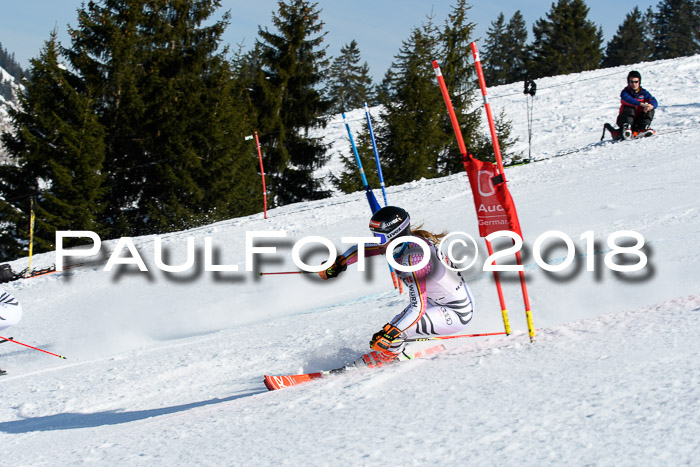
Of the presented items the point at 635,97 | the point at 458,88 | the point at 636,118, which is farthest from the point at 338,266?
the point at 458,88

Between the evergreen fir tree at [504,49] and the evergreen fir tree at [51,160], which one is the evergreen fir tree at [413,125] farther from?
the evergreen fir tree at [504,49]

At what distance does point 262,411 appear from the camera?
13.6 feet

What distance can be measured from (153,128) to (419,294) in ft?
75.6

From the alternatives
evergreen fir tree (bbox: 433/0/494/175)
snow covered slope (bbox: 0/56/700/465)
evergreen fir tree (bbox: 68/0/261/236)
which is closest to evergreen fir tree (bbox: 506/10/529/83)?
evergreen fir tree (bbox: 433/0/494/175)

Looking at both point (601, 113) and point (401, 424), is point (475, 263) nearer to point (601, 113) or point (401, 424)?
point (401, 424)

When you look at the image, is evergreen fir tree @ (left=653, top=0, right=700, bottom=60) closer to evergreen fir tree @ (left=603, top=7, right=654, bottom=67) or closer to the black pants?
evergreen fir tree @ (left=603, top=7, right=654, bottom=67)

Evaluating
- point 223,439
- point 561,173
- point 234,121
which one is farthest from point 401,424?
point 234,121

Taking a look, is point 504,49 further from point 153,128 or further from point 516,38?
point 153,128

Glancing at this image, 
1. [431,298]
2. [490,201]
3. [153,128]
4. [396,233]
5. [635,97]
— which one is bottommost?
[431,298]

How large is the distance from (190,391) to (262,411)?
1710 mm

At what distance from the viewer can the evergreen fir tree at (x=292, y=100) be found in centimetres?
3030

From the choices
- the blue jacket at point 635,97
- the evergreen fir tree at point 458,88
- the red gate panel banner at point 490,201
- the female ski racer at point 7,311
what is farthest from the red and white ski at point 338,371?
the evergreen fir tree at point 458,88

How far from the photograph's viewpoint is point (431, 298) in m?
5.21

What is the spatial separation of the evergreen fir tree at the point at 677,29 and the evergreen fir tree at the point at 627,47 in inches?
81.5
